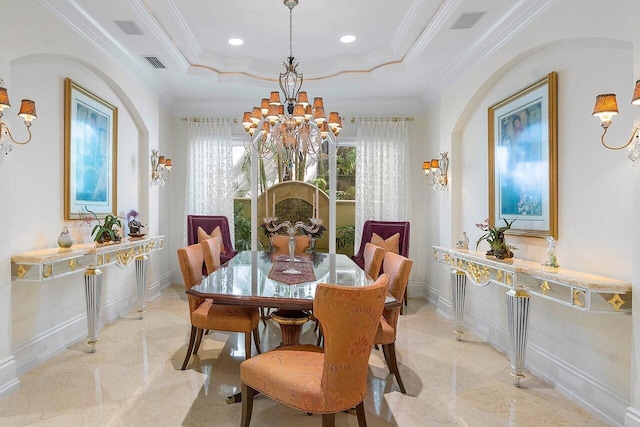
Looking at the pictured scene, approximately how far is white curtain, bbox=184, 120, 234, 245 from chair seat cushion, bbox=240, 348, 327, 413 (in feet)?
13.2

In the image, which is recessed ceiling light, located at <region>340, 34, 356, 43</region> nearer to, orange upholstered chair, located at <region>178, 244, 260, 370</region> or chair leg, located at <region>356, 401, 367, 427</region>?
orange upholstered chair, located at <region>178, 244, 260, 370</region>

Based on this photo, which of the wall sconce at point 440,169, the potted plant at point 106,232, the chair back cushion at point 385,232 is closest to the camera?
the potted plant at point 106,232

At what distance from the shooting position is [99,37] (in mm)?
3455

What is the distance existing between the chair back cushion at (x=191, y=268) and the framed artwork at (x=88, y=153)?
129 centimetres

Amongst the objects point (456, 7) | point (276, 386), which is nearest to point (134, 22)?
point (456, 7)

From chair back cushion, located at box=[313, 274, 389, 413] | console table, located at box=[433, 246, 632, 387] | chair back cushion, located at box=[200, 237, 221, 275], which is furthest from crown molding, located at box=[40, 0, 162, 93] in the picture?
console table, located at box=[433, 246, 632, 387]

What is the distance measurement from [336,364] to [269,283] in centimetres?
98

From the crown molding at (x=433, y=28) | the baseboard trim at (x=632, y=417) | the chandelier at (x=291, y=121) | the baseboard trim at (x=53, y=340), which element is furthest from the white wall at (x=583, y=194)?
the baseboard trim at (x=53, y=340)

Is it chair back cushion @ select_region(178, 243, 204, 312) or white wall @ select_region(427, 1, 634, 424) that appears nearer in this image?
white wall @ select_region(427, 1, 634, 424)

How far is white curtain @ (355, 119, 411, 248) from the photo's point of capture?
5.65 meters

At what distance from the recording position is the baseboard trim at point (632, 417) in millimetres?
1949

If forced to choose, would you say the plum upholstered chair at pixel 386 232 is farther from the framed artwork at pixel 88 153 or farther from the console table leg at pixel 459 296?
the framed artwork at pixel 88 153

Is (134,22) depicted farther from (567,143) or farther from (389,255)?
(567,143)

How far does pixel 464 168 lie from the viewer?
429 cm
